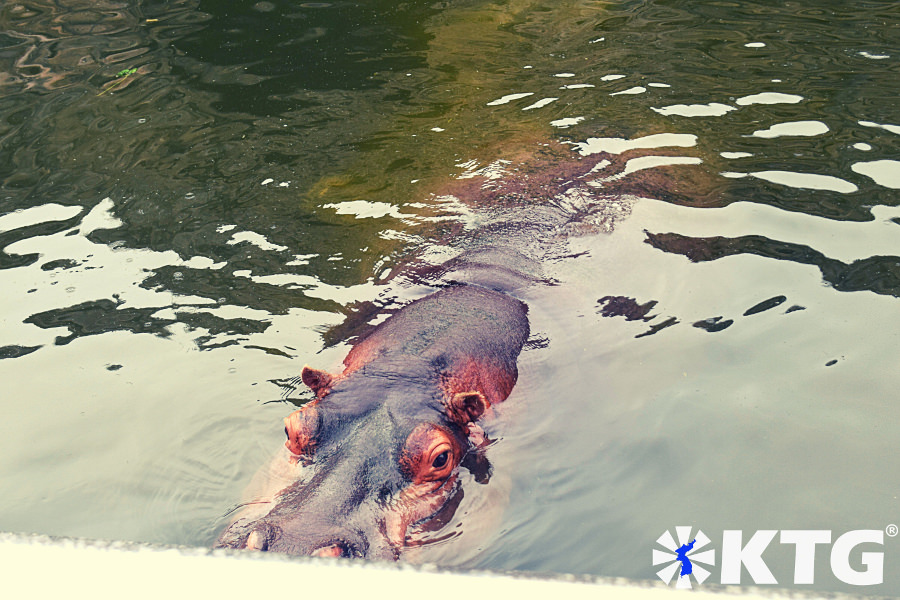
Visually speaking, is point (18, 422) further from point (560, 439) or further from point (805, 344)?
point (805, 344)

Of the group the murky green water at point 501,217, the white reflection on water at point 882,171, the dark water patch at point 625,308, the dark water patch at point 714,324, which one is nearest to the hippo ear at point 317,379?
the murky green water at point 501,217

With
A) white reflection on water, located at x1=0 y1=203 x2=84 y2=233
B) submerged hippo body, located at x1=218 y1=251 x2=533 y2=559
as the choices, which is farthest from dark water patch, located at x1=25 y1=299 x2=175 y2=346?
submerged hippo body, located at x1=218 y1=251 x2=533 y2=559

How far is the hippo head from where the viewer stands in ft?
10.1

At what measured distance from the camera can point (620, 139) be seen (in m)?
7.42

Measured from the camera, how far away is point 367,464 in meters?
3.48

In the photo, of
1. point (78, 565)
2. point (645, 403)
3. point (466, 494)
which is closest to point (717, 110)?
point (645, 403)

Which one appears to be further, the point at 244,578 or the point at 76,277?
the point at 76,277

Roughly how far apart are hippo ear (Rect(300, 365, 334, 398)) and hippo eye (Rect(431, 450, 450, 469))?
2.66 feet

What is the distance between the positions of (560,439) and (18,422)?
10.1 feet

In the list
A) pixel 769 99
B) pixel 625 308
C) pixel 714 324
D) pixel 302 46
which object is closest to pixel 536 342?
pixel 625 308

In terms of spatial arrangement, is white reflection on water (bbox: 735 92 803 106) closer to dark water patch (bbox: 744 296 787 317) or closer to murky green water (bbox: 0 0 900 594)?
murky green water (bbox: 0 0 900 594)

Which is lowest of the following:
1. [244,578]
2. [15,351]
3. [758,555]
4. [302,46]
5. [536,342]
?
[758,555]

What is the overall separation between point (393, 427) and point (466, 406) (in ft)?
1.72

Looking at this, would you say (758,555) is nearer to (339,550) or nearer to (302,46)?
(339,550)
